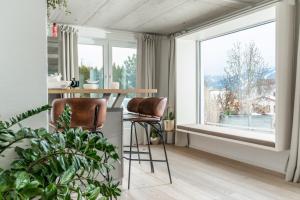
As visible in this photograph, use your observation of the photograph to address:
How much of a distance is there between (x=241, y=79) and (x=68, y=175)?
3.83 meters

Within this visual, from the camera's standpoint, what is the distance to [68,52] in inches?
185

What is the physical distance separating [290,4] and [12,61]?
3.04 meters

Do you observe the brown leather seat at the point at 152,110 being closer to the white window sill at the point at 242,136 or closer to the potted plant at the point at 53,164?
the white window sill at the point at 242,136

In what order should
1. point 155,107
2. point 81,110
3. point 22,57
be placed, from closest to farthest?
point 22,57, point 81,110, point 155,107

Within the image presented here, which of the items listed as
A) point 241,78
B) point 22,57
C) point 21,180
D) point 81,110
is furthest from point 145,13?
point 21,180

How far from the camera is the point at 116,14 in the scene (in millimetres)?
4230

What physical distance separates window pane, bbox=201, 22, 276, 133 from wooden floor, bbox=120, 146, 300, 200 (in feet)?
2.71

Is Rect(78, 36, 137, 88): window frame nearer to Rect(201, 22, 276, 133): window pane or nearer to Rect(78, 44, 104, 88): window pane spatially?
Rect(78, 44, 104, 88): window pane

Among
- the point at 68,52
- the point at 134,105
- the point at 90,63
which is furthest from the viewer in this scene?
the point at 90,63

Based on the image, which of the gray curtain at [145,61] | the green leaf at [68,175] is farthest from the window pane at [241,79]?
the green leaf at [68,175]

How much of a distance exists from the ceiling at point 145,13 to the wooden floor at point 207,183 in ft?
7.36

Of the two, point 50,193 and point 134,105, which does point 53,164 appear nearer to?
point 50,193

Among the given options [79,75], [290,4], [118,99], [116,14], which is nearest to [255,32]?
[290,4]

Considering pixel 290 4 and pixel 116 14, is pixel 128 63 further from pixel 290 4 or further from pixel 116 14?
pixel 290 4
